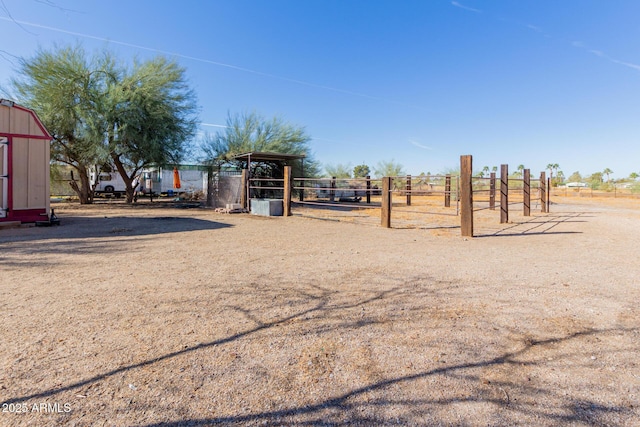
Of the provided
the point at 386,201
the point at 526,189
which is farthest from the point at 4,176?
the point at 526,189

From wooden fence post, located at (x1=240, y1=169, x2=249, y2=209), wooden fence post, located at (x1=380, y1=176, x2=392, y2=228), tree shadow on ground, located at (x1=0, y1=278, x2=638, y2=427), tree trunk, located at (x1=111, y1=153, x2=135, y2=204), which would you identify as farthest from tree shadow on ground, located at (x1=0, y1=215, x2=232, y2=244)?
tree trunk, located at (x1=111, y1=153, x2=135, y2=204)

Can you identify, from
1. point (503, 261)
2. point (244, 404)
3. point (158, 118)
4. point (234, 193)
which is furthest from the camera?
point (158, 118)

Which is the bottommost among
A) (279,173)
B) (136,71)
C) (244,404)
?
(244,404)

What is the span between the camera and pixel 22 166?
869 cm

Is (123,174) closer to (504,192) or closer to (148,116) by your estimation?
(148,116)

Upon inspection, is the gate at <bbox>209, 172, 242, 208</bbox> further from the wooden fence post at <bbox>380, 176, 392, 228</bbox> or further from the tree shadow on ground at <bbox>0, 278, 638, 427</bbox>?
the tree shadow on ground at <bbox>0, 278, 638, 427</bbox>

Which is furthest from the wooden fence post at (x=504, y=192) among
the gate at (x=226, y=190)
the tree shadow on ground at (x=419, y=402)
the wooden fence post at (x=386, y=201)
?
the gate at (x=226, y=190)

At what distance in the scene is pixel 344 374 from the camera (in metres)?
2.04

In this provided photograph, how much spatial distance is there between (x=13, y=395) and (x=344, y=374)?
5.75ft

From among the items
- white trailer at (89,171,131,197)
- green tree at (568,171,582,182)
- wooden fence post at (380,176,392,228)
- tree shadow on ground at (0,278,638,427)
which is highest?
green tree at (568,171,582,182)


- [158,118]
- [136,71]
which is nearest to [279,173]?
[158,118]

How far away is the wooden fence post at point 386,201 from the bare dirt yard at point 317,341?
4204 millimetres

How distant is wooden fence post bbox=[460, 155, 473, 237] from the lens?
7559 mm

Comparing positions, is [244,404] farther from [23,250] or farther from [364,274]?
→ [23,250]
